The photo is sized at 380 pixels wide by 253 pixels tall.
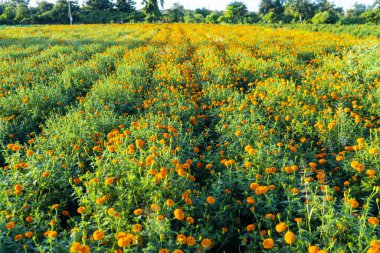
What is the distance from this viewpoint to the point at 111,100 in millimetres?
5625

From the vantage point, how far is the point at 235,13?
53812 mm

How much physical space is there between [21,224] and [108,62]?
7637 millimetres

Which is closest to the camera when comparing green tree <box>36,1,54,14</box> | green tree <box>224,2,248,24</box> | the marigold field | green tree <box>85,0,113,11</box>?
the marigold field

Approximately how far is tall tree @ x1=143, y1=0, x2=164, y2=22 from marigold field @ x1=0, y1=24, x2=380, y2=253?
44393mm

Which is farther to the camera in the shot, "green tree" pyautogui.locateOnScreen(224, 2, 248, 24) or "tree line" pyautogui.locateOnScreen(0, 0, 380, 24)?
"green tree" pyautogui.locateOnScreen(224, 2, 248, 24)

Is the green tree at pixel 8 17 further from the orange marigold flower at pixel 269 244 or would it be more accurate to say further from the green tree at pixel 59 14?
the orange marigold flower at pixel 269 244

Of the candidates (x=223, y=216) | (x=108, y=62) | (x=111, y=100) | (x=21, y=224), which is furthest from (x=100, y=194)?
(x=108, y=62)

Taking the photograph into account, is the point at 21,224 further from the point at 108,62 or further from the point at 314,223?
the point at 108,62

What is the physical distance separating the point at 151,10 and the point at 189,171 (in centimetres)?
5260

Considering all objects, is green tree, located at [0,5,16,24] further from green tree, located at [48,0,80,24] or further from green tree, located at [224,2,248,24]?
green tree, located at [224,2,248,24]

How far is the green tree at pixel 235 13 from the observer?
47250mm

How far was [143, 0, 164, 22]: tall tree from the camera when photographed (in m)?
48.3

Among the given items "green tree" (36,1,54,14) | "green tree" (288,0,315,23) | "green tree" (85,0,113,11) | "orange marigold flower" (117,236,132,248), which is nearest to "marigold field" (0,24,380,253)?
"orange marigold flower" (117,236,132,248)

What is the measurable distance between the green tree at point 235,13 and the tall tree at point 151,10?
470 inches
